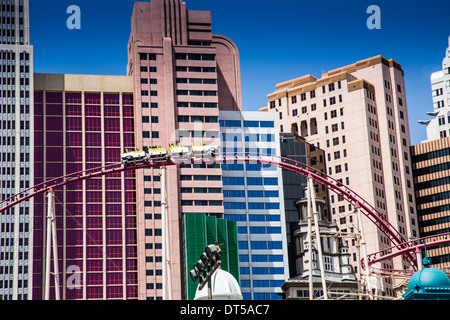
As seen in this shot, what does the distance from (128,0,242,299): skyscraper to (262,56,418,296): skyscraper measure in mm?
24242

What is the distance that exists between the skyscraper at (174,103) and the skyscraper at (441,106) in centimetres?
4839

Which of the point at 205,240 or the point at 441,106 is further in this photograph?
the point at 441,106

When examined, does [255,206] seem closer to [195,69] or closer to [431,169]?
[195,69]

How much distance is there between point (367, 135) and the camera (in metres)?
189

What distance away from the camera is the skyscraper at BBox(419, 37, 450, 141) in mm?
195400

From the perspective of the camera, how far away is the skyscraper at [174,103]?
161500 millimetres

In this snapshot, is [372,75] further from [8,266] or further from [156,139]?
[8,266]

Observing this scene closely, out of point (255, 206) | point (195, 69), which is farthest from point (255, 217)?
point (195, 69)

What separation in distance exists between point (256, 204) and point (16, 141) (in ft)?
161

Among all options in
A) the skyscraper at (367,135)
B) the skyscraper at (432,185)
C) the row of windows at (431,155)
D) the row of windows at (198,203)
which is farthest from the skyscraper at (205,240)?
the row of windows at (431,155)

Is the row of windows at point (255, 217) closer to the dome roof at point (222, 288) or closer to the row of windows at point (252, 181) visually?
the row of windows at point (252, 181)

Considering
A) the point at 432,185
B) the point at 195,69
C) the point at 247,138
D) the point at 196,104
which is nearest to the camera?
the point at 196,104

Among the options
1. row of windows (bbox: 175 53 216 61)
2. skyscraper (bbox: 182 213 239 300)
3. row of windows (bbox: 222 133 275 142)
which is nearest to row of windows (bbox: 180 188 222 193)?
skyscraper (bbox: 182 213 239 300)

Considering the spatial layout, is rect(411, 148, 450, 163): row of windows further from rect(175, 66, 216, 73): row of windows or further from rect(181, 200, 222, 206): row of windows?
rect(181, 200, 222, 206): row of windows
